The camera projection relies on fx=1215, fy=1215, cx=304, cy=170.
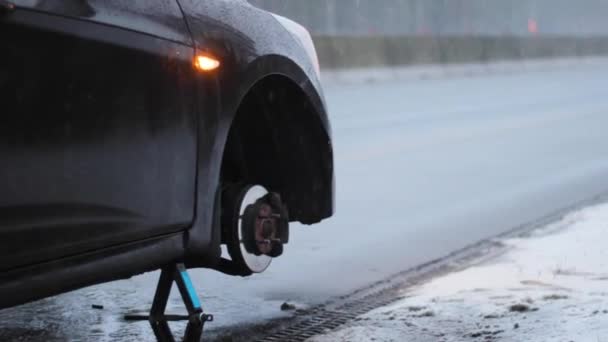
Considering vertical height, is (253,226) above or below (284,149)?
below

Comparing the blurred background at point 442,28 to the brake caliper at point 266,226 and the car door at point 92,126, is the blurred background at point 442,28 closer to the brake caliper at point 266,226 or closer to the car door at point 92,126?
the brake caliper at point 266,226

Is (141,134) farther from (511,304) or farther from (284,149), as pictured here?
(511,304)

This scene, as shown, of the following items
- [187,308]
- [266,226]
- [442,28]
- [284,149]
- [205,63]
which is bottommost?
[187,308]

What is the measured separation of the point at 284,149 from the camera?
487 cm

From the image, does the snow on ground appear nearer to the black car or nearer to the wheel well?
the wheel well

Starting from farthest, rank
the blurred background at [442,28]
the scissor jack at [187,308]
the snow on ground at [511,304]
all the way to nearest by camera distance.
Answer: the blurred background at [442,28], the snow on ground at [511,304], the scissor jack at [187,308]

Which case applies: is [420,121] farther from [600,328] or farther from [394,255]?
[600,328]

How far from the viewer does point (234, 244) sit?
4.34 metres

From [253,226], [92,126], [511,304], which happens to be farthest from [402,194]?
[92,126]

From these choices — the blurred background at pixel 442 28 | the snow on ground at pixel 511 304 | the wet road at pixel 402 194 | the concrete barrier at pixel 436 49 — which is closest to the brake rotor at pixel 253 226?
the snow on ground at pixel 511 304

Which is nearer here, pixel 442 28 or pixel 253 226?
pixel 253 226

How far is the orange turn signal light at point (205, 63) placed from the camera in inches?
156

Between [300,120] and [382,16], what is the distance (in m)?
53.6

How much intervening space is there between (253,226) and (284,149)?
58 cm
